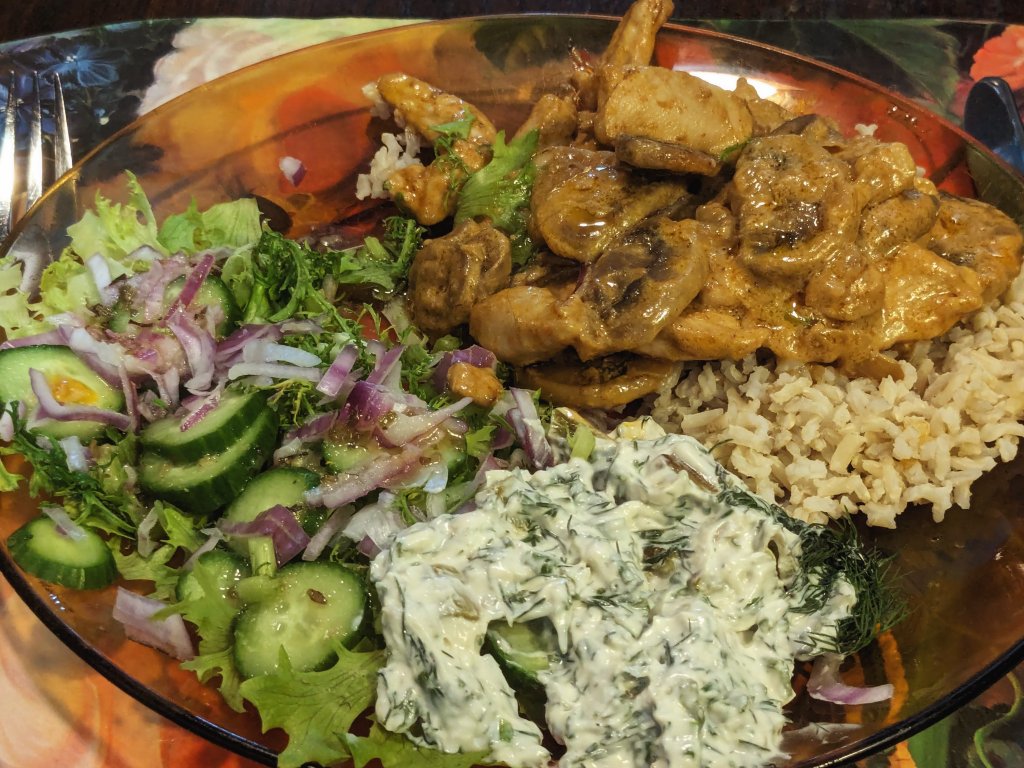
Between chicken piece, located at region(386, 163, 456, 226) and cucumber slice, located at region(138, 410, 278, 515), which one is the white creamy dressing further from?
chicken piece, located at region(386, 163, 456, 226)

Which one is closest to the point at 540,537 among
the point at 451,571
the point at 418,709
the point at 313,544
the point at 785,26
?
the point at 451,571

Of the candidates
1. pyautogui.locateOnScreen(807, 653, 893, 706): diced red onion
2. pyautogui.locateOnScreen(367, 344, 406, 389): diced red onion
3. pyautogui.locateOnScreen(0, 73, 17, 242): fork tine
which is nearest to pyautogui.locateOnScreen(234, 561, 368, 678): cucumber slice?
pyautogui.locateOnScreen(367, 344, 406, 389): diced red onion

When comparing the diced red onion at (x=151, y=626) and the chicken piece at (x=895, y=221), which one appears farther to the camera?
the chicken piece at (x=895, y=221)

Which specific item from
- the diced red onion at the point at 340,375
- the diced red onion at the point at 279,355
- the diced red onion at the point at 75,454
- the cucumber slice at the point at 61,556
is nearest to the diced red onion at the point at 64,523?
the cucumber slice at the point at 61,556

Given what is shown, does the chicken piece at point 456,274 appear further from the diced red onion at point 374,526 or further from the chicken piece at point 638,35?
the chicken piece at point 638,35

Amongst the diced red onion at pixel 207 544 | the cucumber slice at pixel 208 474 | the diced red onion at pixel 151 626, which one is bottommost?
the diced red onion at pixel 151 626

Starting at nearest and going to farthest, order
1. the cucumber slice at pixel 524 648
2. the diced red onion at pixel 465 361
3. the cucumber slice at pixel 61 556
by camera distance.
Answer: the cucumber slice at pixel 524 648
the cucumber slice at pixel 61 556
the diced red onion at pixel 465 361

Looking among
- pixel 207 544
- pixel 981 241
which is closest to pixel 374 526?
pixel 207 544
